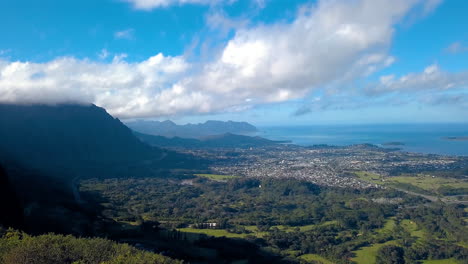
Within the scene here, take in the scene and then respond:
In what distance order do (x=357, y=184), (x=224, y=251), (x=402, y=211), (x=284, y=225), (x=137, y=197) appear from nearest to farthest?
(x=224, y=251)
(x=284, y=225)
(x=402, y=211)
(x=137, y=197)
(x=357, y=184)

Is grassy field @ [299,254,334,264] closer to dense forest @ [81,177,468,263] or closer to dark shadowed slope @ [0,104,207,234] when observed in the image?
dense forest @ [81,177,468,263]

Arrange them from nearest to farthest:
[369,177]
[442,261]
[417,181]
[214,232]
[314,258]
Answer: [442,261], [314,258], [214,232], [417,181], [369,177]

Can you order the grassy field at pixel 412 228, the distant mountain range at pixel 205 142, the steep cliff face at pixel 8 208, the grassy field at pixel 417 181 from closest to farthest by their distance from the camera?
the steep cliff face at pixel 8 208 → the grassy field at pixel 412 228 → the grassy field at pixel 417 181 → the distant mountain range at pixel 205 142

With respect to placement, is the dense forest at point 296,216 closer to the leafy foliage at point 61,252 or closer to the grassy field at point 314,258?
the grassy field at point 314,258

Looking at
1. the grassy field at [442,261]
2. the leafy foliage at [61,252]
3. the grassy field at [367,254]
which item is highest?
the leafy foliage at [61,252]

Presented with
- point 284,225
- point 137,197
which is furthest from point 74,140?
point 284,225

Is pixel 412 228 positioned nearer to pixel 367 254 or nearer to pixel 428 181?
pixel 367 254

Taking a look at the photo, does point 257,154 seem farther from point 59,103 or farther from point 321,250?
point 321,250

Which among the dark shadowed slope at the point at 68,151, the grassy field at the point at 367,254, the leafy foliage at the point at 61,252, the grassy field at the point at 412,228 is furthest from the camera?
the dark shadowed slope at the point at 68,151

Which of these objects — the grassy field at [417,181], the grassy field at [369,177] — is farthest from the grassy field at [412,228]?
the grassy field at [369,177]

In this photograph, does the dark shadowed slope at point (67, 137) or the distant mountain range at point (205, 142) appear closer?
the dark shadowed slope at point (67, 137)

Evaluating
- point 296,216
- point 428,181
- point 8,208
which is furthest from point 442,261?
point 428,181
